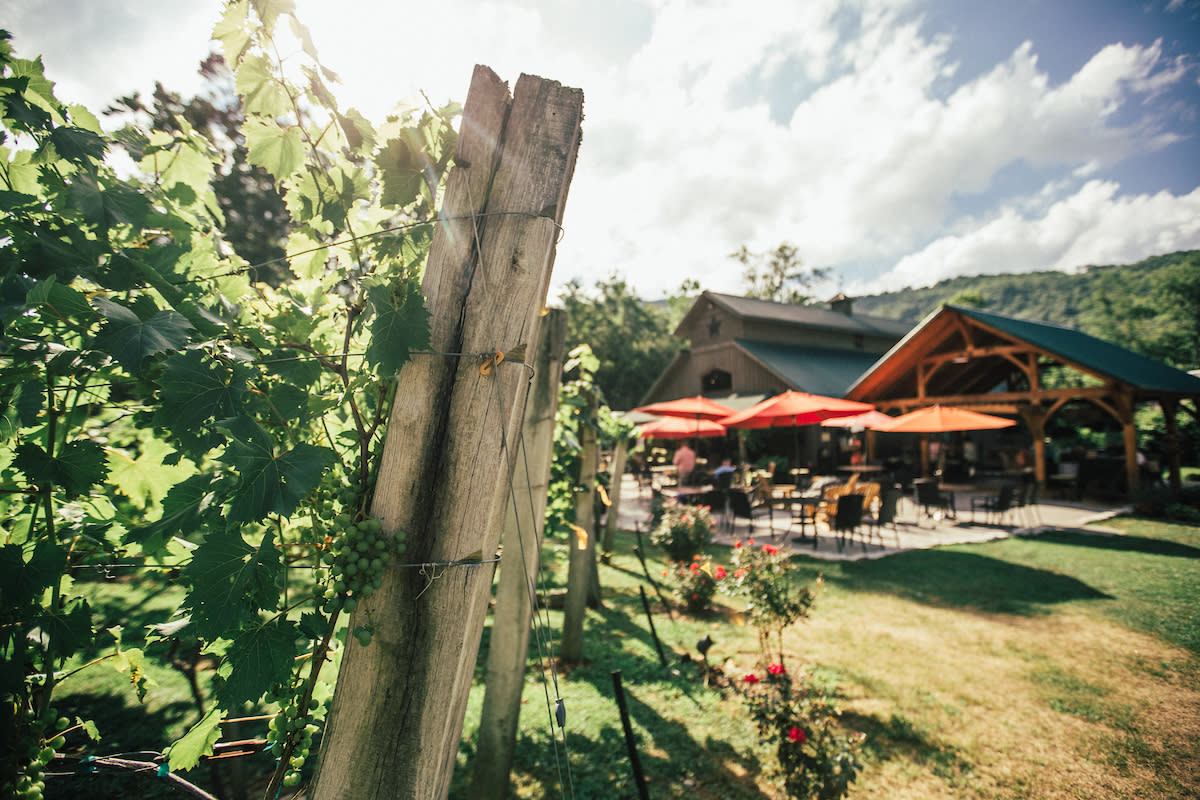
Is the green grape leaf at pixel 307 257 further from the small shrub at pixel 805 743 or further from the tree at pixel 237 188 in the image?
the tree at pixel 237 188

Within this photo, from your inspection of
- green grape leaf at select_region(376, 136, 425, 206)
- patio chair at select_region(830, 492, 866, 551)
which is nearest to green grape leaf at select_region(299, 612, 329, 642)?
green grape leaf at select_region(376, 136, 425, 206)

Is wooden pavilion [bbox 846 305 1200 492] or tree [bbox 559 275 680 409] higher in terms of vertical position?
tree [bbox 559 275 680 409]

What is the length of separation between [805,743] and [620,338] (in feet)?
112

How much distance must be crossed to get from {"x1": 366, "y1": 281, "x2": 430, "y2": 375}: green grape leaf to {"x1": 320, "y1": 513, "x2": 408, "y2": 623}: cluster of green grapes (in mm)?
347

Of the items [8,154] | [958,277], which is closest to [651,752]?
[8,154]

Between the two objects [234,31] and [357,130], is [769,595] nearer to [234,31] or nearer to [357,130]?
[357,130]

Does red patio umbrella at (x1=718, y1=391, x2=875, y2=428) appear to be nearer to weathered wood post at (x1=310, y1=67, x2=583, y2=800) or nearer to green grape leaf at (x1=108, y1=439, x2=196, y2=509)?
weathered wood post at (x1=310, y1=67, x2=583, y2=800)

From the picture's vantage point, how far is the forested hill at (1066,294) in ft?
150

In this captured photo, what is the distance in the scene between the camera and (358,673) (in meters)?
1.12

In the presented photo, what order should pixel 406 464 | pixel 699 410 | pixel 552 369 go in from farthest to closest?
pixel 699 410
pixel 552 369
pixel 406 464

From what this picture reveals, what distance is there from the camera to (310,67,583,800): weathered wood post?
3.62 ft

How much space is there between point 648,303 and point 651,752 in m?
39.1

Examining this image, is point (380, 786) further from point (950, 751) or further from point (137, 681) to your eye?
point (950, 751)

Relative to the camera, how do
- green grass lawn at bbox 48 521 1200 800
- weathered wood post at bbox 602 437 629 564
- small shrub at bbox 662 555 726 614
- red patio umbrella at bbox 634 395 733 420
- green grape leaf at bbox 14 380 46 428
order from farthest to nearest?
red patio umbrella at bbox 634 395 733 420
weathered wood post at bbox 602 437 629 564
small shrub at bbox 662 555 726 614
green grass lawn at bbox 48 521 1200 800
green grape leaf at bbox 14 380 46 428
